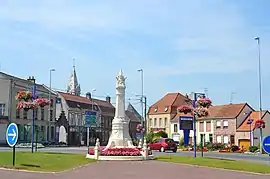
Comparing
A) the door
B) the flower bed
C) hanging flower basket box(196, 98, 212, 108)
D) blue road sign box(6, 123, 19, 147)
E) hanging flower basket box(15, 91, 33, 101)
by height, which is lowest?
the door

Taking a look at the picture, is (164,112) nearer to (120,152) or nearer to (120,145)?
(120,145)

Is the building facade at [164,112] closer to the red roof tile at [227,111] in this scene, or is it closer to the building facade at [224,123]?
the building facade at [224,123]

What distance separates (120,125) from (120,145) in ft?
5.34

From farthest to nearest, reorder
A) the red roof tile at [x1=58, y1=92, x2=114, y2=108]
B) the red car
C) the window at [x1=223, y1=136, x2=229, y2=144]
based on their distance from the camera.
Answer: the red roof tile at [x1=58, y1=92, x2=114, y2=108], the window at [x1=223, y1=136, x2=229, y2=144], the red car

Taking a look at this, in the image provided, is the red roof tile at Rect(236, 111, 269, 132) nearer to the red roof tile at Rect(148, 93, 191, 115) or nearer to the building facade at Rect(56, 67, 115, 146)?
the red roof tile at Rect(148, 93, 191, 115)

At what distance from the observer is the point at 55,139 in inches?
3642

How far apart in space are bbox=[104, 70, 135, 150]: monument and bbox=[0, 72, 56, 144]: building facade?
36.7 m

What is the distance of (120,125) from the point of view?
39594 millimetres

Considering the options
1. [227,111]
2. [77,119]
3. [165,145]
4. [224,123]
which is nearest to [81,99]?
[77,119]

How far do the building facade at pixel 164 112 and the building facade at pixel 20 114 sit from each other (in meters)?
21.0

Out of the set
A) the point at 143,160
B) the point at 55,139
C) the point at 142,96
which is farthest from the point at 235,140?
the point at 143,160

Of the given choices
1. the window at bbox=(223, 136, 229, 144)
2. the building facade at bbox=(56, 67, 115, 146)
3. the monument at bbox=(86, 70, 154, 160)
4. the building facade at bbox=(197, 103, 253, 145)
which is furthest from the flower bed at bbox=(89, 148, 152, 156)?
the building facade at bbox=(56, 67, 115, 146)

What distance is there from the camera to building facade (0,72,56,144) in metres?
78.8

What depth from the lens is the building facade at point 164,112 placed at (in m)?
97.4
